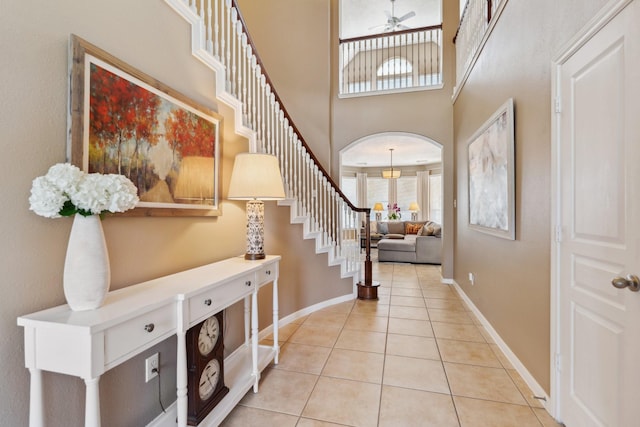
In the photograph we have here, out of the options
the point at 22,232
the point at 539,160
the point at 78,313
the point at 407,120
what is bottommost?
the point at 78,313

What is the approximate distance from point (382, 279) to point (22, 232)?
4.85m

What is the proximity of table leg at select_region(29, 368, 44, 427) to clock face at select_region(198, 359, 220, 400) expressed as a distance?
2.29 ft

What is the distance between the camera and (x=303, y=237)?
136 inches

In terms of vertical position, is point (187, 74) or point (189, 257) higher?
point (187, 74)

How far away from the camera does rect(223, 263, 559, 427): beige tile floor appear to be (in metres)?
1.78

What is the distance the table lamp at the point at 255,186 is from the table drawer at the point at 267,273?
3.9 inches

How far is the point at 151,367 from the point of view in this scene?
5.23 feet

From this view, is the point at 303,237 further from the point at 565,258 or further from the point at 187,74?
the point at 565,258

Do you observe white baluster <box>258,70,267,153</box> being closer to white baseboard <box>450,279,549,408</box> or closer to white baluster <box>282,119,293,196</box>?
white baluster <box>282,119,293,196</box>

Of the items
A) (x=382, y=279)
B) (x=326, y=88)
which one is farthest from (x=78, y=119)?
(x=382, y=279)

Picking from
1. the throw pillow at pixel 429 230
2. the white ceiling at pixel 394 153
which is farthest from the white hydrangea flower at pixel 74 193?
the throw pillow at pixel 429 230

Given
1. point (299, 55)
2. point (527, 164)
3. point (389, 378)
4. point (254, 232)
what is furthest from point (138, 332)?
point (299, 55)

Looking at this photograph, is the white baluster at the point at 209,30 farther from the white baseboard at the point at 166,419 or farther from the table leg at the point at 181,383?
the white baseboard at the point at 166,419

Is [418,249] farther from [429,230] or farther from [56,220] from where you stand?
[56,220]
